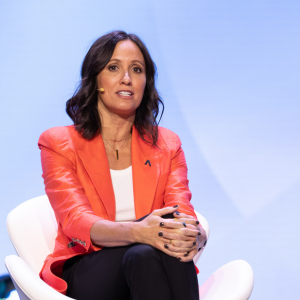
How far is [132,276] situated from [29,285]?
342 mm

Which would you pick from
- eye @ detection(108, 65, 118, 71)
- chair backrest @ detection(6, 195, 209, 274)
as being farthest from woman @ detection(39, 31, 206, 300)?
chair backrest @ detection(6, 195, 209, 274)

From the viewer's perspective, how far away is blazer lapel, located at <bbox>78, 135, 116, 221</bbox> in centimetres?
169

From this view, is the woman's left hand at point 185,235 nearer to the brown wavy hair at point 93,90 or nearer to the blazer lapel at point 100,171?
the blazer lapel at point 100,171

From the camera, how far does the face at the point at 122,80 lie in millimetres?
1818

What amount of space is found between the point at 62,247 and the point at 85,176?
307 millimetres

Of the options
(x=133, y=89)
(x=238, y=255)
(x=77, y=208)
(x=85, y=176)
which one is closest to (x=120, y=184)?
(x=85, y=176)

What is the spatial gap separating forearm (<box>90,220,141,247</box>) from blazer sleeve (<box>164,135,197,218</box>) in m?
0.37

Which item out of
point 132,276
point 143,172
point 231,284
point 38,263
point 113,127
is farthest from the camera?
point 113,127

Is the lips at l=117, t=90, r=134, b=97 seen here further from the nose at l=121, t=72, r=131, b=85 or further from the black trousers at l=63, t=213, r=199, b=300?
the black trousers at l=63, t=213, r=199, b=300

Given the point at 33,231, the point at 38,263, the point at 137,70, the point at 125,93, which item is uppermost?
the point at 137,70

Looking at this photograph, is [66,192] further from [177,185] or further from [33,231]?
[177,185]

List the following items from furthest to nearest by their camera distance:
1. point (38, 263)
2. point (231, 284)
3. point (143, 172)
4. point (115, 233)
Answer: point (143, 172) → point (38, 263) → point (231, 284) → point (115, 233)

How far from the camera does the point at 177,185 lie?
1.83 metres

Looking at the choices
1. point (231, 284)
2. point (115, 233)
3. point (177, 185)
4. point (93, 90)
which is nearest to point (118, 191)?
point (177, 185)
